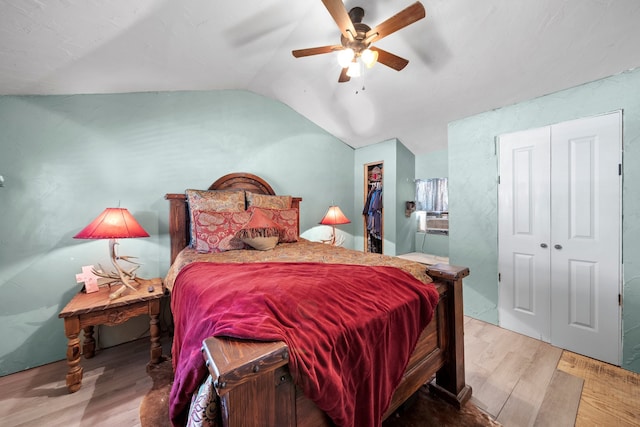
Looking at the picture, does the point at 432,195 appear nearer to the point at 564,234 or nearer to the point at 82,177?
the point at 564,234

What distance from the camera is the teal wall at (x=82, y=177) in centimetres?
185

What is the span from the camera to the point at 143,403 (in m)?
1.54

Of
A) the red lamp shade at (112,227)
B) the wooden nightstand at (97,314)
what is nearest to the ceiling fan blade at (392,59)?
the red lamp shade at (112,227)

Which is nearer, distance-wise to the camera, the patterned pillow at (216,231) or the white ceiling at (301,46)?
the white ceiling at (301,46)

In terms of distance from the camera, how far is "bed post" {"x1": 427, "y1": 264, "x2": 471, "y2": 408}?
1.48 m

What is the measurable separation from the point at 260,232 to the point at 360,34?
1748mm

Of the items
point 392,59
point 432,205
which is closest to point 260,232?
point 392,59

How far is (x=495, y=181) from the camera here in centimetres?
251

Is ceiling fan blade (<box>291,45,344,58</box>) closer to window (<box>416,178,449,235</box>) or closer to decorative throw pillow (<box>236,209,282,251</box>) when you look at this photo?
decorative throw pillow (<box>236,209,282,251</box>)

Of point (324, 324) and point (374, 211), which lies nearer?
point (324, 324)

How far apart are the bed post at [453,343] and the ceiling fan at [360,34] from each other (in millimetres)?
1496

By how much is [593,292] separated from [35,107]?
4.74m

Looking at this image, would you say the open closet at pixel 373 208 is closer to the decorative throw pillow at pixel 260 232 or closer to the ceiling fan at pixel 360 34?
the decorative throw pillow at pixel 260 232

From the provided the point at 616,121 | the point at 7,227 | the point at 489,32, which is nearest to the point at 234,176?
the point at 7,227
